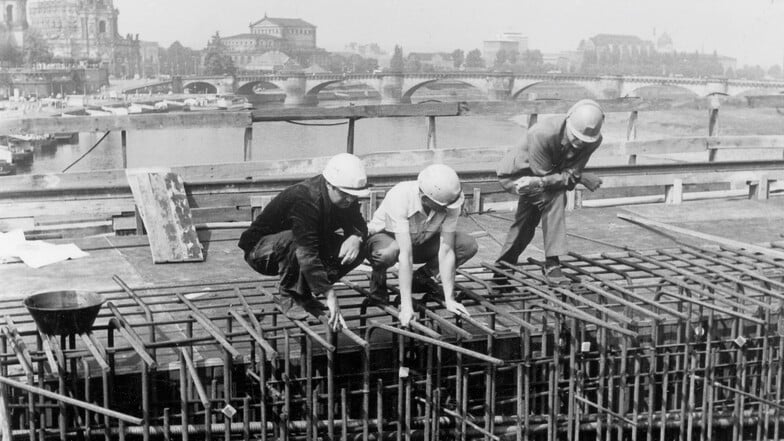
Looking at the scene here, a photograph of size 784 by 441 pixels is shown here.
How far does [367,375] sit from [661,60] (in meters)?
144

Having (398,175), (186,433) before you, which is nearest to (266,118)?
(398,175)

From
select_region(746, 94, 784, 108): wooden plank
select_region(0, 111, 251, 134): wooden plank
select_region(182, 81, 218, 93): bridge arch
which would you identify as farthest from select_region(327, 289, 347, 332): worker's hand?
select_region(182, 81, 218, 93): bridge arch

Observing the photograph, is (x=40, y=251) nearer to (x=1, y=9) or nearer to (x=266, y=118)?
(x=266, y=118)

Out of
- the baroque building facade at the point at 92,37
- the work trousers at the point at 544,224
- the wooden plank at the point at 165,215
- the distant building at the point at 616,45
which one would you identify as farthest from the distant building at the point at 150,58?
the work trousers at the point at 544,224

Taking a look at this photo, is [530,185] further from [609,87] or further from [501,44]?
[501,44]

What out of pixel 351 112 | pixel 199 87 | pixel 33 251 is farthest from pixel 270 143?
pixel 199 87

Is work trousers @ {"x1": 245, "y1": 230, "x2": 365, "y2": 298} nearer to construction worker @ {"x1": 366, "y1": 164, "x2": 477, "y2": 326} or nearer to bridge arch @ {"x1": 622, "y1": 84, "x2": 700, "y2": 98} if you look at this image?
construction worker @ {"x1": 366, "y1": 164, "x2": 477, "y2": 326}

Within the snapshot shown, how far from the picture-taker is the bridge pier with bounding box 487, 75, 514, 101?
254 feet

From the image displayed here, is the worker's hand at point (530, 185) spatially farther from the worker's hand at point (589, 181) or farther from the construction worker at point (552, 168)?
the worker's hand at point (589, 181)

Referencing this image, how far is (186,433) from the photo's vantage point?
17.5 feet

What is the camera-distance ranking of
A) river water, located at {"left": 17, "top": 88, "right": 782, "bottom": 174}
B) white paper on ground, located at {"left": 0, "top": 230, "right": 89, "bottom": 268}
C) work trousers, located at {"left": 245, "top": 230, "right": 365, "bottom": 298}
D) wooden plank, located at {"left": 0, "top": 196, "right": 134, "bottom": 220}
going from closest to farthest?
work trousers, located at {"left": 245, "top": 230, "right": 365, "bottom": 298}
white paper on ground, located at {"left": 0, "top": 230, "right": 89, "bottom": 268}
wooden plank, located at {"left": 0, "top": 196, "right": 134, "bottom": 220}
river water, located at {"left": 17, "top": 88, "right": 782, "bottom": 174}

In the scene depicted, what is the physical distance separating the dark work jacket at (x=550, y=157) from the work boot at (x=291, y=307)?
2174 mm

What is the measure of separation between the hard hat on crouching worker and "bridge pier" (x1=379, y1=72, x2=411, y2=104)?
6985cm

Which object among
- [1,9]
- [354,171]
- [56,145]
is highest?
[1,9]
